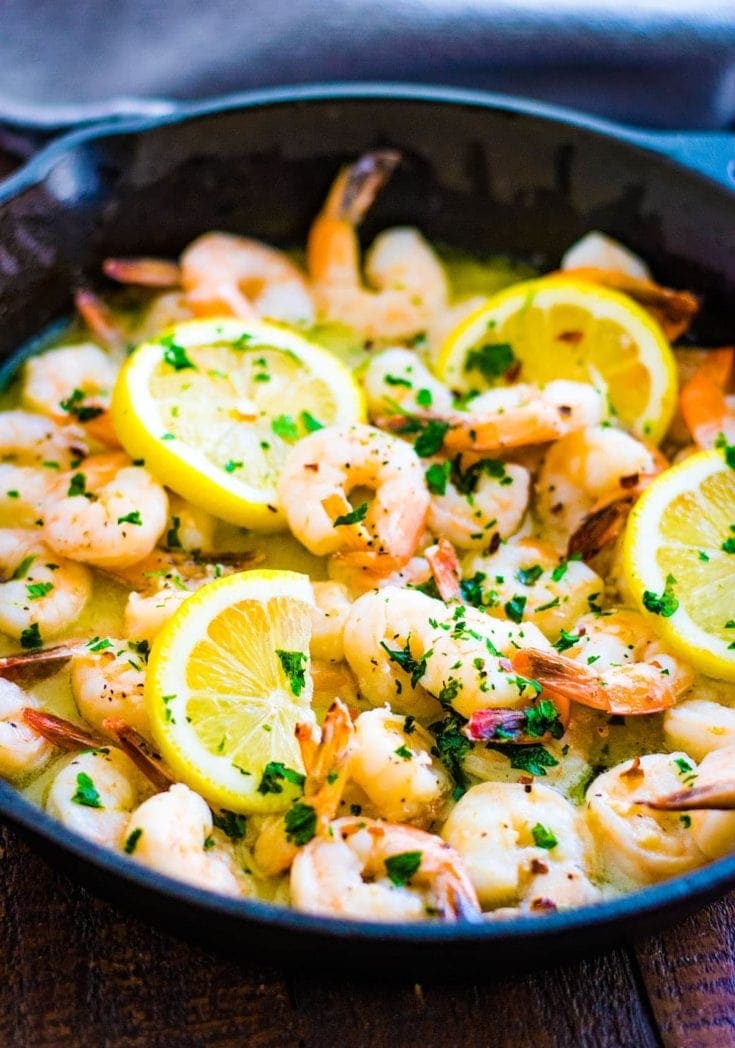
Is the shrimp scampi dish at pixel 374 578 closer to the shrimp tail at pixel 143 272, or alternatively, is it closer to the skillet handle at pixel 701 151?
the shrimp tail at pixel 143 272

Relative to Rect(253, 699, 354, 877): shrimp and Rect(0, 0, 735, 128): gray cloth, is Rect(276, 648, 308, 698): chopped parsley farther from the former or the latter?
Rect(0, 0, 735, 128): gray cloth

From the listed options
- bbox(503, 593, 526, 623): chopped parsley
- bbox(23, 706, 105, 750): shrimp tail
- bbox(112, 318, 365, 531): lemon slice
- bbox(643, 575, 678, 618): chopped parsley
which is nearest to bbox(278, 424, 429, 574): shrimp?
bbox(112, 318, 365, 531): lemon slice

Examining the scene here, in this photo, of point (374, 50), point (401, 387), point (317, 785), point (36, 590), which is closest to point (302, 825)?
point (317, 785)

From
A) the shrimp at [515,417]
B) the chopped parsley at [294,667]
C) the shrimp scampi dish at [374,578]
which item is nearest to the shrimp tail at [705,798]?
the shrimp scampi dish at [374,578]

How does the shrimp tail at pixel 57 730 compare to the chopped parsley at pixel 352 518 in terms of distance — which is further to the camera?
the chopped parsley at pixel 352 518

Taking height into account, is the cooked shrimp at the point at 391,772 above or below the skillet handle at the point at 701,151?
below

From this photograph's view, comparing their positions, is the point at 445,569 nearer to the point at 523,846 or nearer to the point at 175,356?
the point at 523,846
